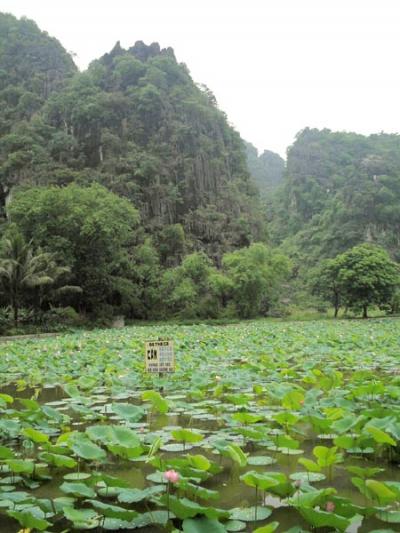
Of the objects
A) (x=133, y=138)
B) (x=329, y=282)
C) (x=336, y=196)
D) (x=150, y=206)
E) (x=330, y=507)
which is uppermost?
(x=133, y=138)

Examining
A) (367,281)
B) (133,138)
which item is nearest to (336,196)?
(133,138)

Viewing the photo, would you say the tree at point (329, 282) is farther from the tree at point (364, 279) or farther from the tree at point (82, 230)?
the tree at point (82, 230)

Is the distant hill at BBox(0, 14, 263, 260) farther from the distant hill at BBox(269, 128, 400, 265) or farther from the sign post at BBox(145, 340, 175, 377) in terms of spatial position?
the sign post at BBox(145, 340, 175, 377)

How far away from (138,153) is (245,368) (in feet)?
110

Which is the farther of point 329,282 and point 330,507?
point 329,282

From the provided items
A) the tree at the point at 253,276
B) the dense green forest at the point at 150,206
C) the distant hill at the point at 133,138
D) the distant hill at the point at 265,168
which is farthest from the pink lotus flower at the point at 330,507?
the distant hill at the point at 265,168

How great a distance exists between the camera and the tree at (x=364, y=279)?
2775 centimetres

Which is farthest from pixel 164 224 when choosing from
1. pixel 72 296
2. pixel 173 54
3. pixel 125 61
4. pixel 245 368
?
pixel 245 368

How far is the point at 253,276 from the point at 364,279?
6.02 m

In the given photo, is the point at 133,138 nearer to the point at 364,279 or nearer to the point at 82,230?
the point at 82,230

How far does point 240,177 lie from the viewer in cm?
4566

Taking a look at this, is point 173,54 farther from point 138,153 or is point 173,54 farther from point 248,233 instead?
point 248,233

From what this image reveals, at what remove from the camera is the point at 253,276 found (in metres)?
28.1

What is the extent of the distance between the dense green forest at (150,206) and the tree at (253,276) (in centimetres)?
9
